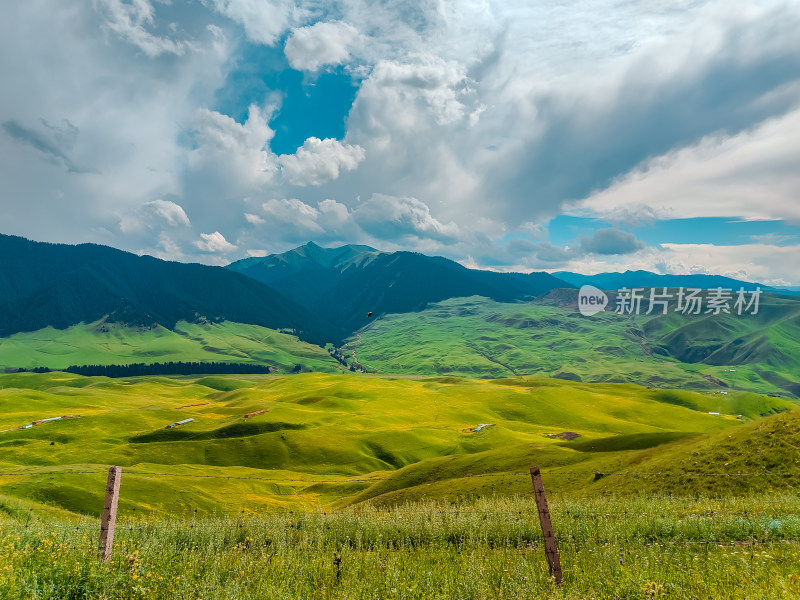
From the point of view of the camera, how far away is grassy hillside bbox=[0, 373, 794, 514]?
68.1 metres

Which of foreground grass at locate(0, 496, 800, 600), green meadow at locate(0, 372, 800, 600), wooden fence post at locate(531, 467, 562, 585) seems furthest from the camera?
wooden fence post at locate(531, 467, 562, 585)

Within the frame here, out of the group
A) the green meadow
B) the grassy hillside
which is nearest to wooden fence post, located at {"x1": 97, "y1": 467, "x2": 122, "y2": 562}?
the green meadow

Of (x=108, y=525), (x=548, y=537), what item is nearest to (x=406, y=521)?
(x=548, y=537)

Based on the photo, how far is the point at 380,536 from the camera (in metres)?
22.0

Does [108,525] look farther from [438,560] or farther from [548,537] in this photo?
[548,537]

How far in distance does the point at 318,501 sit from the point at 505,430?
7922 cm

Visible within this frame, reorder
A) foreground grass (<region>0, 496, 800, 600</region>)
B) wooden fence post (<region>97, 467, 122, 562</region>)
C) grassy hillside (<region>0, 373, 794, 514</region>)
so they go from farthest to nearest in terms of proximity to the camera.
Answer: grassy hillside (<region>0, 373, 794, 514</region>), wooden fence post (<region>97, 467, 122, 562</region>), foreground grass (<region>0, 496, 800, 600</region>)

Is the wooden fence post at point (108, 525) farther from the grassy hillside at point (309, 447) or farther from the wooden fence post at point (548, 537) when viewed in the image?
the grassy hillside at point (309, 447)

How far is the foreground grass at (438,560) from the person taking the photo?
1231 cm

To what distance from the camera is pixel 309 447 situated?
4779 inches

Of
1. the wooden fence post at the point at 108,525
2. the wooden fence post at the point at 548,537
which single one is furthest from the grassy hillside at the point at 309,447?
the wooden fence post at the point at 548,537

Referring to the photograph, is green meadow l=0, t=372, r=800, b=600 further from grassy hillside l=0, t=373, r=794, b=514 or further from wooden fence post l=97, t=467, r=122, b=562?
grassy hillside l=0, t=373, r=794, b=514

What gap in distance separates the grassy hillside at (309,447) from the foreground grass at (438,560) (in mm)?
32841

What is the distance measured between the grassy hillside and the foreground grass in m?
32.8
